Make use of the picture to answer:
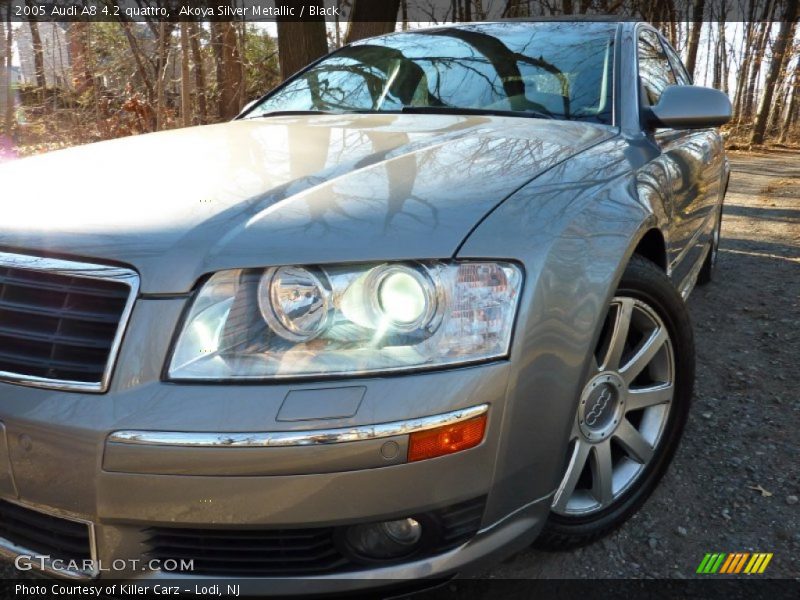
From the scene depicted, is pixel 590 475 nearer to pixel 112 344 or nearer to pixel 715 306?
pixel 112 344

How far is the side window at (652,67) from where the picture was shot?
285cm

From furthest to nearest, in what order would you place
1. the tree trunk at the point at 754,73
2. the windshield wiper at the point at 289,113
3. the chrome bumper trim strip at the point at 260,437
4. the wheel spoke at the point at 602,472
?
the tree trunk at the point at 754,73, the windshield wiper at the point at 289,113, the wheel spoke at the point at 602,472, the chrome bumper trim strip at the point at 260,437

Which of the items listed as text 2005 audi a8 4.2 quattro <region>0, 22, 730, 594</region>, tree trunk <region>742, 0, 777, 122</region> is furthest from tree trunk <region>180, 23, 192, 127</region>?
tree trunk <region>742, 0, 777, 122</region>

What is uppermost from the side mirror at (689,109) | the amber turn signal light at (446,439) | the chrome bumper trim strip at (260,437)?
the side mirror at (689,109)

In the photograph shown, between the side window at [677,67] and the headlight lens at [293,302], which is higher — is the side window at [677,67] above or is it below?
above

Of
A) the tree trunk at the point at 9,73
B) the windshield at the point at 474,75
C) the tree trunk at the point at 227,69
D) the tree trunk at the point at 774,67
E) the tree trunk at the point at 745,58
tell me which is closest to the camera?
the windshield at the point at 474,75

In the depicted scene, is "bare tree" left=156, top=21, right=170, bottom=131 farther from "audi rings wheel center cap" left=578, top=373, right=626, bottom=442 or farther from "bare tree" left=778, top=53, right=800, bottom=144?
"bare tree" left=778, top=53, right=800, bottom=144

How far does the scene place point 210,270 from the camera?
1330 mm

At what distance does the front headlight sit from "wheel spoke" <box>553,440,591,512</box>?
22.6 inches

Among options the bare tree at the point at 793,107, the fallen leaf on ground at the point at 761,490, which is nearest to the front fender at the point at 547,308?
the fallen leaf on ground at the point at 761,490

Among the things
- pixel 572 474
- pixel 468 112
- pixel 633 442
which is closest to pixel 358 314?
pixel 572 474

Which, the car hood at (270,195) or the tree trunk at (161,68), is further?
the tree trunk at (161,68)

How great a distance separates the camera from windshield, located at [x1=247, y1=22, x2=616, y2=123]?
8.33 ft

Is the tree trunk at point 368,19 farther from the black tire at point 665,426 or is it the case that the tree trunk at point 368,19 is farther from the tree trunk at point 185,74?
the black tire at point 665,426
